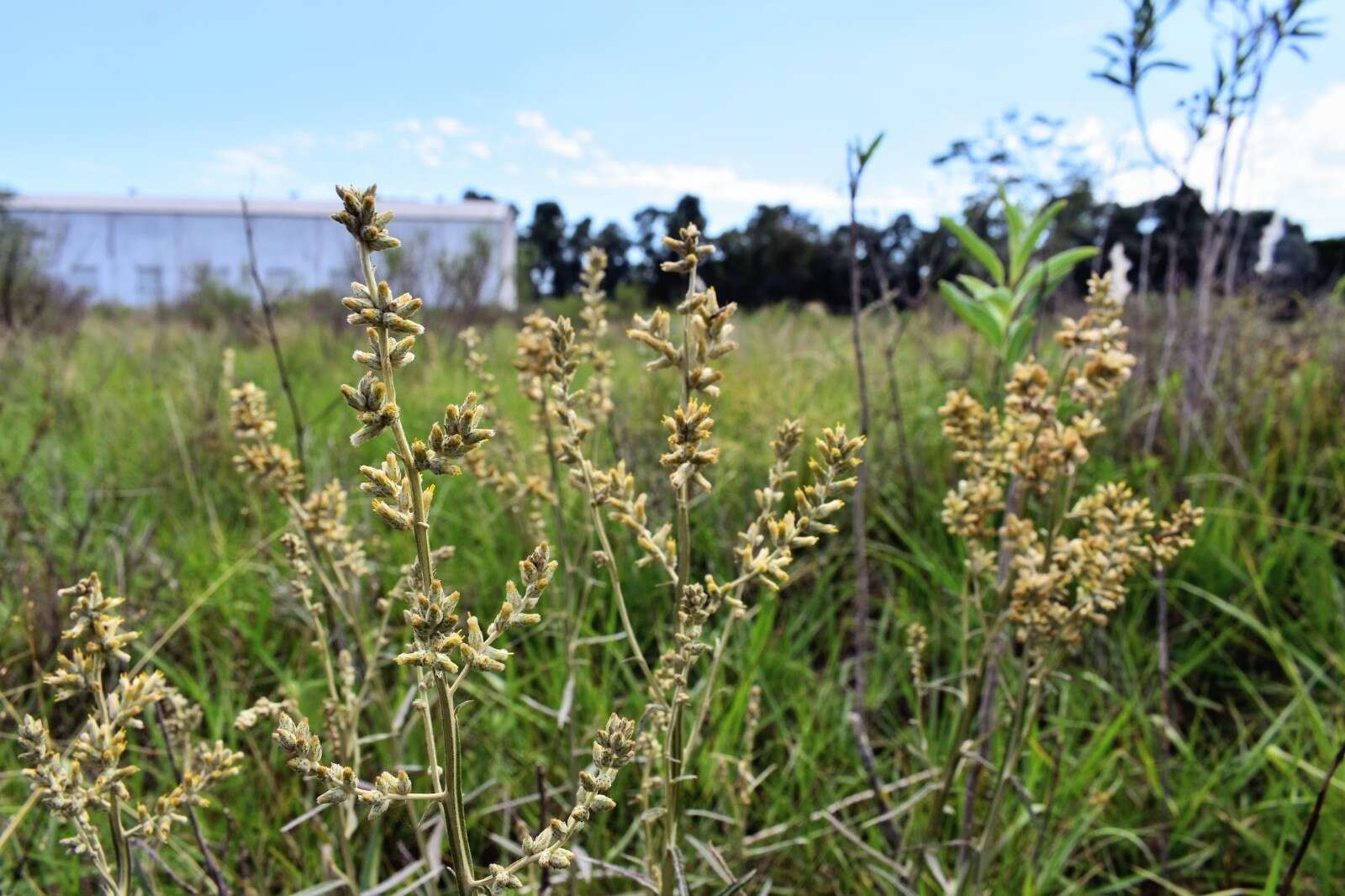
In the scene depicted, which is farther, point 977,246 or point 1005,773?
point 977,246

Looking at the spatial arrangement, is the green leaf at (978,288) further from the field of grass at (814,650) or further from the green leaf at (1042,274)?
the field of grass at (814,650)

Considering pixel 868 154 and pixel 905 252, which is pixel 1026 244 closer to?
pixel 868 154

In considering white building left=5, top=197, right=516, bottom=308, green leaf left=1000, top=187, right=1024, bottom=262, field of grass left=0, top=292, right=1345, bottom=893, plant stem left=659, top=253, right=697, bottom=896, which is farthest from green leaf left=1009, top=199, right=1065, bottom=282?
white building left=5, top=197, right=516, bottom=308

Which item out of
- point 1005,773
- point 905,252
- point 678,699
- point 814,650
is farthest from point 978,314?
point 905,252

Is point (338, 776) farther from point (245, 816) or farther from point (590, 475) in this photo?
point (245, 816)

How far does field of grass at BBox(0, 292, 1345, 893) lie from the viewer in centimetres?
172

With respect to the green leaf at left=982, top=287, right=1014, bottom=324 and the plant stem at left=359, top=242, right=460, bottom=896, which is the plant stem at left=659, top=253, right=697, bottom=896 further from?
the green leaf at left=982, top=287, right=1014, bottom=324

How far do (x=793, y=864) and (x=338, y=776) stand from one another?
1.34m

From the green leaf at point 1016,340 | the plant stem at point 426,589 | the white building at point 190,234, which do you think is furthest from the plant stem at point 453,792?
the white building at point 190,234

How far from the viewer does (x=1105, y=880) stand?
6.12 ft

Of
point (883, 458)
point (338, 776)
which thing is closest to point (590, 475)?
point (338, 776)

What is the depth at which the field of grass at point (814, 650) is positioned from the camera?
5.63 feet

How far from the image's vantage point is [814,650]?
8.94 ft

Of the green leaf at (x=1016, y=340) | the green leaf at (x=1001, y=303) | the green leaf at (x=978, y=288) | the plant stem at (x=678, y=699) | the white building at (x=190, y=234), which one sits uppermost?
the white building at (x=190, y=234)
